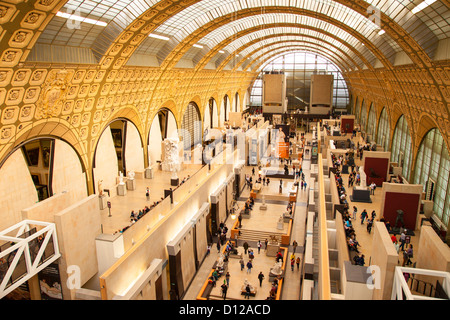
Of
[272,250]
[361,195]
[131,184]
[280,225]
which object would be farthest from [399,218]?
[131,184]

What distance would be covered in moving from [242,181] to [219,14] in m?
14.0

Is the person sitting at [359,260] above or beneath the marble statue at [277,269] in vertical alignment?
above

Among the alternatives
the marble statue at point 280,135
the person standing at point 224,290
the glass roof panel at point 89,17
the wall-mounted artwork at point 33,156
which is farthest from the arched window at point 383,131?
the wall-mounted artwork at point 33,156

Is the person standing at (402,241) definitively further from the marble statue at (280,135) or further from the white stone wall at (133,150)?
the marble statue at (280,135)

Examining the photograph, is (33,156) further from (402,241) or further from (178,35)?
(402,241)

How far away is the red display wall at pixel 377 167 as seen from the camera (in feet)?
71.9

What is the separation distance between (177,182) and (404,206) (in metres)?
14.0

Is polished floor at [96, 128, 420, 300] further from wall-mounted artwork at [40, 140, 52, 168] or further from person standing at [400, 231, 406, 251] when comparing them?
wall-mounted artwork at [40, 140, 52, 168]

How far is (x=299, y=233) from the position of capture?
22688mm

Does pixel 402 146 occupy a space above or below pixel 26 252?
above

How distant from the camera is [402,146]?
27.3 meters

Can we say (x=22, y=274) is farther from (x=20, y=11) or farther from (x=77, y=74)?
(x=77, y=74)

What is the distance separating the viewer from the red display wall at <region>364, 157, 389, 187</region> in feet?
71.9

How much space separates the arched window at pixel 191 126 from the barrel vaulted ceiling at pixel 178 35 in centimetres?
773
